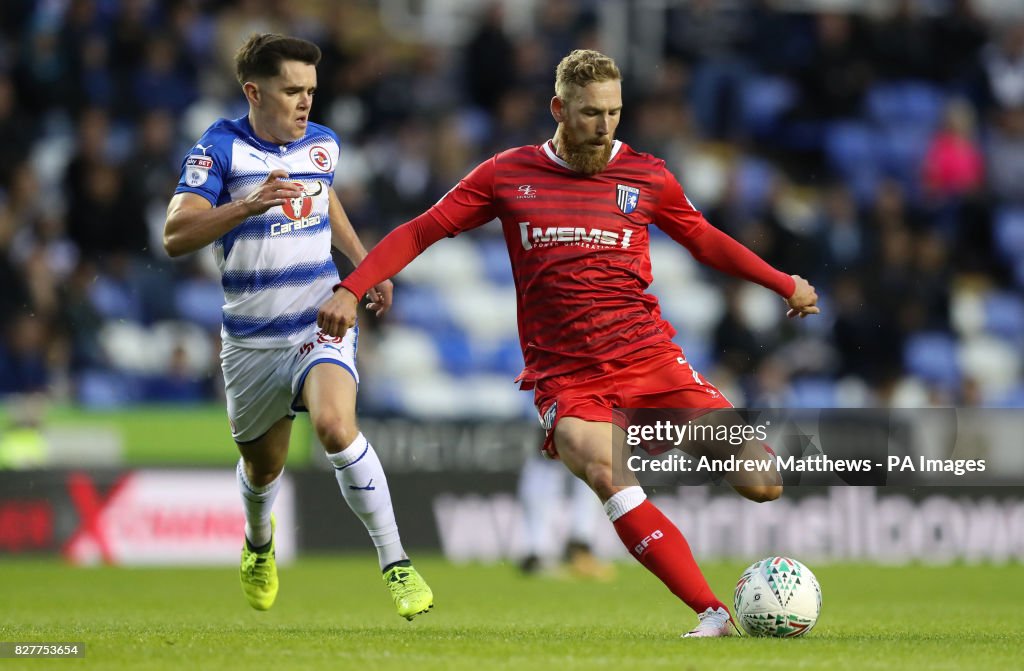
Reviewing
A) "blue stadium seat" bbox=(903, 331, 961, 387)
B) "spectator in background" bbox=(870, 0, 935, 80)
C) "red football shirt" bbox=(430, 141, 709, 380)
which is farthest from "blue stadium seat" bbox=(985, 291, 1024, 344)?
"red football shirt" bbox=(430, 141, 709, 380)

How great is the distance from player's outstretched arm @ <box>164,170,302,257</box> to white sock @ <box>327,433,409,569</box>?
1118 millimetres

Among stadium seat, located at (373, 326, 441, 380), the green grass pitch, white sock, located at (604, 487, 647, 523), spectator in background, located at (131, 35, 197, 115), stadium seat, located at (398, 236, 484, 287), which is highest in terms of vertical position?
spectator in background, located at (131, 35, 197, 115)

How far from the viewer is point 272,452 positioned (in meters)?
7.84

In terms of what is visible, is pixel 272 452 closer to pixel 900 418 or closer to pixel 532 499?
pixel 532 499

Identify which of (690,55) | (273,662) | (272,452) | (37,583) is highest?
(690,55)

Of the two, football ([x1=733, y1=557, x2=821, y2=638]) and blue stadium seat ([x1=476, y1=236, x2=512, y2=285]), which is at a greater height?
blue stadium seat ([x1=476, y1=236, x2=512, y2=285])

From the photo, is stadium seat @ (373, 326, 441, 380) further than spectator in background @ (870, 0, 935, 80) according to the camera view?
No

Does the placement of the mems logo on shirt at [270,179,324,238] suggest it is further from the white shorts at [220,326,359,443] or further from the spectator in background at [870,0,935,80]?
the spectator in background at [870,0,935,80]

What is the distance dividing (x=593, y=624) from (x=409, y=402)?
7.51 meters

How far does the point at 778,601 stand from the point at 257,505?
270cm

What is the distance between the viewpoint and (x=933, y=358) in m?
16.0

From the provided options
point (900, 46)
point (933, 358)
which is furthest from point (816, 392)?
point (900, 46)

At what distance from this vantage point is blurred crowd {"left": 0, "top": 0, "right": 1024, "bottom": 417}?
14352mm

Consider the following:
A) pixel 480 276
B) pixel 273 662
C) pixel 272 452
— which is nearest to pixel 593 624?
pixel 272 452
